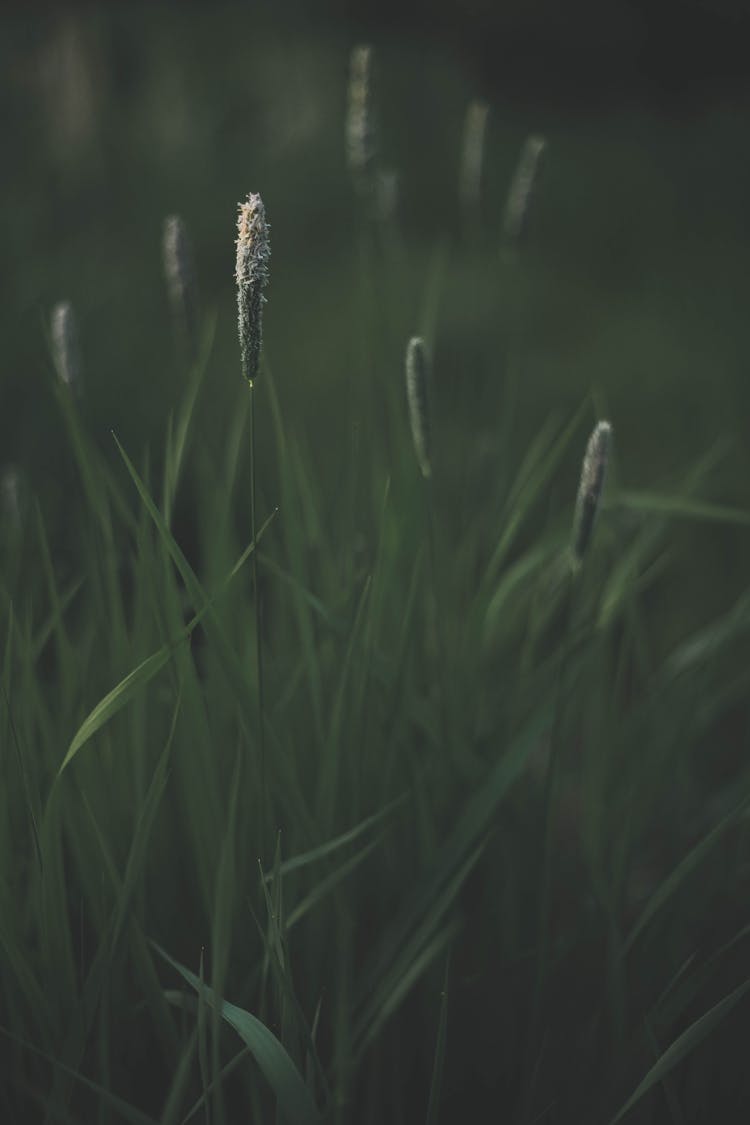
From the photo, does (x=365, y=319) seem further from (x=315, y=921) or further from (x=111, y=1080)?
(x=111, y=1080)

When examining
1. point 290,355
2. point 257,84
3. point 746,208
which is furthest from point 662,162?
point 290,355

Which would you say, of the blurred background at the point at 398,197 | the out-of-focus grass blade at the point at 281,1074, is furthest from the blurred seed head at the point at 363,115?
the out-of-focus grass blade at the point at 281,1074

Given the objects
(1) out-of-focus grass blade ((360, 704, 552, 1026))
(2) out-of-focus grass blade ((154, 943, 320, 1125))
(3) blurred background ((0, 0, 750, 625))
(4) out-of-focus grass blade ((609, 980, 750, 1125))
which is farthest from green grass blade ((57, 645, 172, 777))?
(3) blurred background ((0, 0, 750, 625))

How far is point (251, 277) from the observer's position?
61 cm

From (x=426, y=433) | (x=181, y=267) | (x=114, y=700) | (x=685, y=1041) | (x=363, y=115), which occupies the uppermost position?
(x=363, y=115)

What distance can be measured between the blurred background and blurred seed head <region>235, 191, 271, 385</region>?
81cm

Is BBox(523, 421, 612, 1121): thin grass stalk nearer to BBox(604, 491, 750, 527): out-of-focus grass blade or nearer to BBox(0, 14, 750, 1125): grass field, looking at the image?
BBox(0, 14, 750, 1125): grass field

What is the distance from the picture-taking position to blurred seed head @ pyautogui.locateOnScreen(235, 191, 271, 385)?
612 millimetres

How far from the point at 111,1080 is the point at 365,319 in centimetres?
75

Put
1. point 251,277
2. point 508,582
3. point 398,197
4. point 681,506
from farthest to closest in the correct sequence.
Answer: point 398,197, point 508,582, point 681,506, point 251,277

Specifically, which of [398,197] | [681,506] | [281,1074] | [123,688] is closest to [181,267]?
[123,688]

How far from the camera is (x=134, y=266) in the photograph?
2.58 meters

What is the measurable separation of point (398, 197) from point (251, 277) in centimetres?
172

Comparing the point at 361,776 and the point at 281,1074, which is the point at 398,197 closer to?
the point at 361,776
